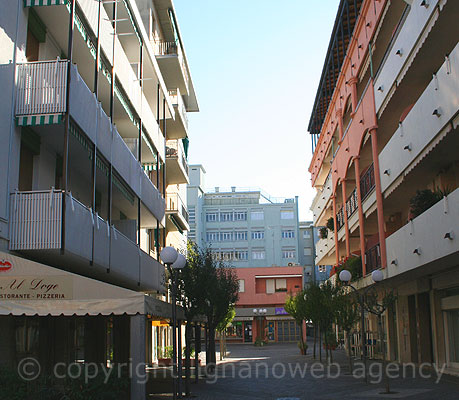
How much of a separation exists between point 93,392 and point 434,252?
1038 centimetres

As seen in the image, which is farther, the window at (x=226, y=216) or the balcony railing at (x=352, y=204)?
the window at (x=226, y=216)

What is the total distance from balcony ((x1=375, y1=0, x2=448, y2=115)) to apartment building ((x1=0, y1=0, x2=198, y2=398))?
9517 mm

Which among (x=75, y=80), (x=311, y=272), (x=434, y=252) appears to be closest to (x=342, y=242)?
(x=434, y=252)

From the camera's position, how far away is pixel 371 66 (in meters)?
26.6

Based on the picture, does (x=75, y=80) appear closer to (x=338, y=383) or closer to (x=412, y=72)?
Answer: (x=412, y=72)

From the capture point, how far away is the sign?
1222 centimetres

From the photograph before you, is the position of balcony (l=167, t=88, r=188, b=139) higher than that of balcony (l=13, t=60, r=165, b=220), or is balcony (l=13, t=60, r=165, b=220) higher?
balcony (l=167, t=88, r=188, b=139)

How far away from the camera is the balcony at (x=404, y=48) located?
17398 millimetres

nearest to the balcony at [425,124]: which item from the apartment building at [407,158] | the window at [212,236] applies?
the apartment building at [407,158]

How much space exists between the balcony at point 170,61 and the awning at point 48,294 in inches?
873

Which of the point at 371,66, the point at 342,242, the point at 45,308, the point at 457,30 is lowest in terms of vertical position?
the point at 45,308

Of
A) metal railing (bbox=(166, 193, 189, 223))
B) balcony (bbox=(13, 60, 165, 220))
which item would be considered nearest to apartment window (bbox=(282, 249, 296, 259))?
metal railing (bbox=(166, 193, 189, 223))

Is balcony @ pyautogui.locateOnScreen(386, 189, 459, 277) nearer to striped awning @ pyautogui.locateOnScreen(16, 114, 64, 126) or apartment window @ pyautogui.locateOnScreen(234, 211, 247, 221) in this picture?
striped awning @ pyautogui.locateOnScreen(16, 114, 64, 126)

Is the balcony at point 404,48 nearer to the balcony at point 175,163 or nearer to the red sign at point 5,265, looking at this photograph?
the red sign at point 5,265
